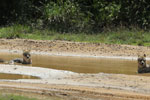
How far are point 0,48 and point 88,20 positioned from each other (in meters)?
7.52

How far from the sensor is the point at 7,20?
26.7 meters

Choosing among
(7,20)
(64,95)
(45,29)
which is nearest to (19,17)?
(7,20)

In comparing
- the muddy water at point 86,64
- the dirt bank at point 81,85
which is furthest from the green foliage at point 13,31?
the dirt bank at point 81,85

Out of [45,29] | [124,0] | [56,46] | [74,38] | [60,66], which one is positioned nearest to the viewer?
[60,66]

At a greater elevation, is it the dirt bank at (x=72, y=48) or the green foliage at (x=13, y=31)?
the green foliage at (x=13, y=31)

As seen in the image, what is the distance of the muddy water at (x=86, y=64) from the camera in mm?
13672

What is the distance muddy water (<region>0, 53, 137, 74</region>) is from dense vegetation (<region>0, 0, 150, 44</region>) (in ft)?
18.5

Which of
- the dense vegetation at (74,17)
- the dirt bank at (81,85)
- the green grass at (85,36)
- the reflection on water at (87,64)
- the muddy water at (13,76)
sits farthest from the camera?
the dense vegetation at (74,17)

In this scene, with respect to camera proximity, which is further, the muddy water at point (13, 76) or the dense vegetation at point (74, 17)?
the dense vegetation at point (74, 17)

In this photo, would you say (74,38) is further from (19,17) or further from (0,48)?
(19,17)

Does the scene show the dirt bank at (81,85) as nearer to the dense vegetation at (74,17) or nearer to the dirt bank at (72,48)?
the dirt bank at (72,48)

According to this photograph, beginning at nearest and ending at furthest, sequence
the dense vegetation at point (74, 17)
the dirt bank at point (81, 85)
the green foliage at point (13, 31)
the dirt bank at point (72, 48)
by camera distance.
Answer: the dirt bank at point (81, 85) < the dirt bank at point (72, 48) < the green foliage at point (13, 31) < the dense vegetation at point (74, 17)

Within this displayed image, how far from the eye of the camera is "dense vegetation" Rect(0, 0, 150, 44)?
23.8 m

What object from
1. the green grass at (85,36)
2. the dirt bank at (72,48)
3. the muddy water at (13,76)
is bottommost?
the muddy water at (13,76)
